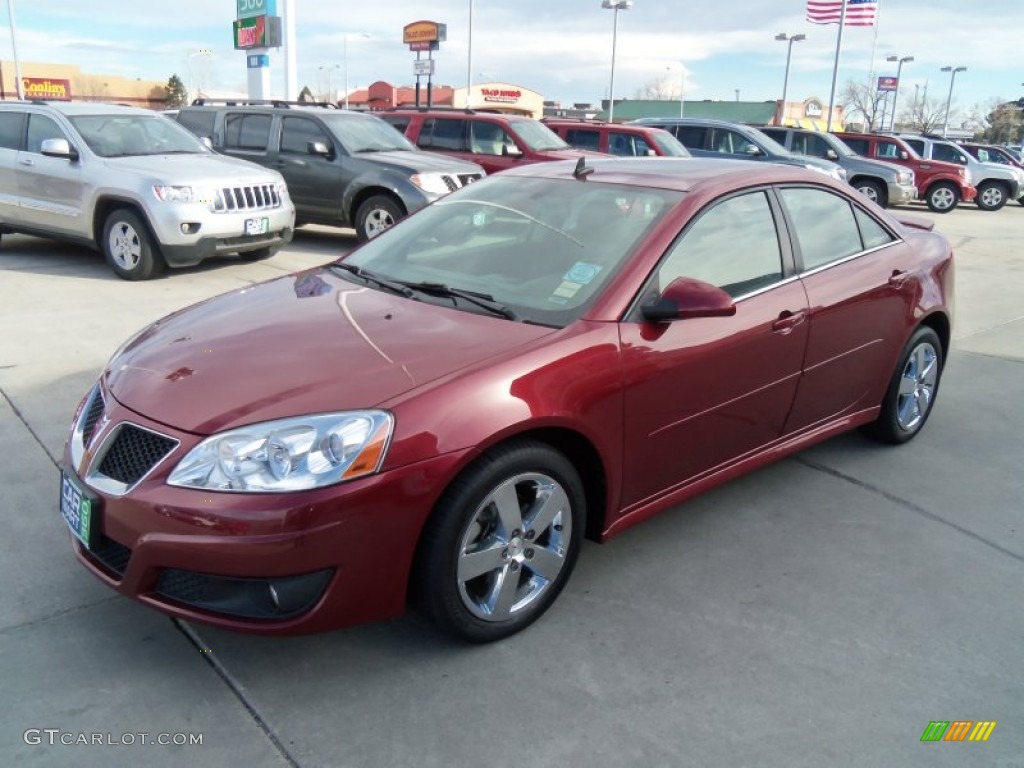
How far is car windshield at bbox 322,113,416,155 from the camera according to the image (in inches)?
416

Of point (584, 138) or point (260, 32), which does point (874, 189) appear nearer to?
point (584, 138)

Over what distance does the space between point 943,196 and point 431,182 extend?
16.5m

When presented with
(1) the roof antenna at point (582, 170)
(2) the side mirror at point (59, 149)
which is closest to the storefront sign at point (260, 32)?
(2) the side mirror at point (59, 149)

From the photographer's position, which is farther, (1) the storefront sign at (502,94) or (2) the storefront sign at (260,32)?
(1) the storefront sign at (502,94)

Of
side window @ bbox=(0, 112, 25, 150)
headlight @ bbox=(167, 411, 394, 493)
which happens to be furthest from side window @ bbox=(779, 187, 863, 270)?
side window @ bbox=(0, 112, 25, 150)

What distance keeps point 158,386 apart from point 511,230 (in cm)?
158

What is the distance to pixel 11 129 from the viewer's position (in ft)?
28.7

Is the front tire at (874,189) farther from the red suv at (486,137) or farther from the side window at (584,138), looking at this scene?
the red suv at (486,137)

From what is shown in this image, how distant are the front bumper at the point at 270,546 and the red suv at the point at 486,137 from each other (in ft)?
33.6

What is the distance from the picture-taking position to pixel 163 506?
2.38 metres

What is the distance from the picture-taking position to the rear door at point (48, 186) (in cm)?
823

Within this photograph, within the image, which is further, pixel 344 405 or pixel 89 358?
pixel 89 358

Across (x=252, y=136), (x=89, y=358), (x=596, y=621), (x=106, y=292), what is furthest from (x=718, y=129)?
(x=596, y=621)

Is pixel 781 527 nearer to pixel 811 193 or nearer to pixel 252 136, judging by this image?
pixel 811 193
